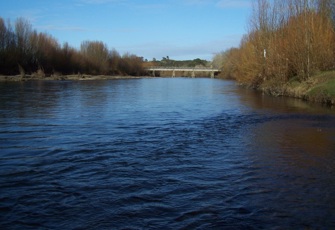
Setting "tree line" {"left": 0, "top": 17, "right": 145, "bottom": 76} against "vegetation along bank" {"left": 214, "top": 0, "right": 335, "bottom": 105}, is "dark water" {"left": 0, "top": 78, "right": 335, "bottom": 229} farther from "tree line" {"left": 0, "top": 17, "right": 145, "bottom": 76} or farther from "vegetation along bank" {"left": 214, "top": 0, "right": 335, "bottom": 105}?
"tree line" {"left": 0, "top": 17, "right": 145, "bottom": 76}

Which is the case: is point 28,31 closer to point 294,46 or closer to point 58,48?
point 58,48

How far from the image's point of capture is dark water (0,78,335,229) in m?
6.71

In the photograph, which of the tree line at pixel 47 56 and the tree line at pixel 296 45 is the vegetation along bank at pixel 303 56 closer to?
the tree line at pixel 296 45

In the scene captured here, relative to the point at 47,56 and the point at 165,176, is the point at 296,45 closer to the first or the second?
the point at 165,176

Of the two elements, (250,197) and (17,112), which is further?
(17,112)

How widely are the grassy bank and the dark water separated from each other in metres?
11.2

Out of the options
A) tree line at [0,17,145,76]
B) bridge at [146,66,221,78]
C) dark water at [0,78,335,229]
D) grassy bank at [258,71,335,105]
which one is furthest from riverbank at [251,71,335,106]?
bridge at [146,66,221,78]

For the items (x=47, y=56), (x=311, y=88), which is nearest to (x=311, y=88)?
(x=311, y=88)

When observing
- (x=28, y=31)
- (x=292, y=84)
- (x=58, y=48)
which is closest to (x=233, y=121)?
(x=292, y=84)

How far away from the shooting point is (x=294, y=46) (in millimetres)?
35844

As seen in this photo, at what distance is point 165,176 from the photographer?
362 inches

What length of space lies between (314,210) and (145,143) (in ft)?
23.5

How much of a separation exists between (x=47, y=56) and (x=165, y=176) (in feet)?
312

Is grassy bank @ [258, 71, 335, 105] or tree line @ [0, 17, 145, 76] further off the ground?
tree line @ [0, 17, 145, 76]
